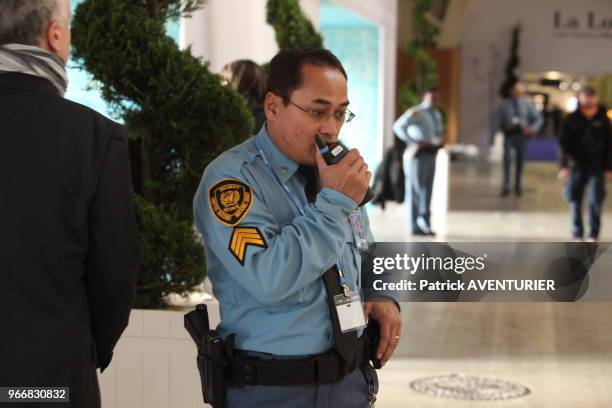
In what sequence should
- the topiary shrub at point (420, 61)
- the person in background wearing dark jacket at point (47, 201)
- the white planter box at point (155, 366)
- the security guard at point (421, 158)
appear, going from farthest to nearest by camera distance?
the topiary shrub at point (420, 61), the security guard at point (421, 158), the white planter box at point (155, 366), the person in background wearing dark jacket at point (47, 201)

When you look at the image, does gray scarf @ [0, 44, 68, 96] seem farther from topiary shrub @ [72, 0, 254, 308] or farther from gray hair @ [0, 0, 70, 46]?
topiary shrub @ [72, 0, 254, 308]

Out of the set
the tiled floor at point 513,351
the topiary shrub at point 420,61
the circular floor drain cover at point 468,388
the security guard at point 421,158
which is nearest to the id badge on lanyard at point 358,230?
the tiled floor at point 513,351

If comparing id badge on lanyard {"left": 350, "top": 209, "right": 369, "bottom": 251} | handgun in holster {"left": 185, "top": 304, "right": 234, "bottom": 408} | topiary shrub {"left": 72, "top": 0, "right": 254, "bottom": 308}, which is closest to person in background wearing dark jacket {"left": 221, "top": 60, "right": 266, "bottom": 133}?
topiary shrub {"left": 72, "top": 0, "right": 254, "bottom": 308}

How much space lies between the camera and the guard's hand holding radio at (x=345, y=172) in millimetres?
1777

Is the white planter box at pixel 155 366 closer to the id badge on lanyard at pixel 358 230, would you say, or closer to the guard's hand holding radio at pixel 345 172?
the id badge on lanyard at pixel 358 230

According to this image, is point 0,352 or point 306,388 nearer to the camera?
point 0,352

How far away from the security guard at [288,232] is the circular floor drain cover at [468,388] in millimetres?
2629

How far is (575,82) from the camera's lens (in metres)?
28.6

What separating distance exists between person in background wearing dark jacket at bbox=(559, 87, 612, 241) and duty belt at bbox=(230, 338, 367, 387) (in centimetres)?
788

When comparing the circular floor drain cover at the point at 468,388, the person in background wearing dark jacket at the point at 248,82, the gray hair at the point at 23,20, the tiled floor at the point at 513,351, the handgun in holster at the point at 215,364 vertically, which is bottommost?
the tiled floor at the point at 513,351

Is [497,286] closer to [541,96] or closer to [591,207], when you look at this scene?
[591,207]

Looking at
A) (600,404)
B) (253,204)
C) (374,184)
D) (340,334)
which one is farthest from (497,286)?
(374,184)

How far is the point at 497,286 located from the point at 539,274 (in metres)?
0.11

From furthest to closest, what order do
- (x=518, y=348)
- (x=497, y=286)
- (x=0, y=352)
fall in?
(x=518, y=348), (x=497, y=286), (x=0, y=352)
